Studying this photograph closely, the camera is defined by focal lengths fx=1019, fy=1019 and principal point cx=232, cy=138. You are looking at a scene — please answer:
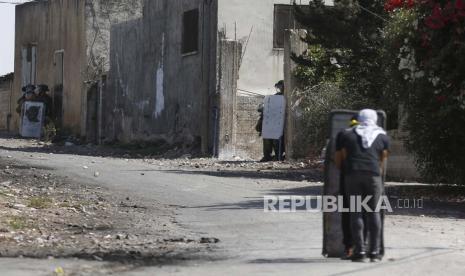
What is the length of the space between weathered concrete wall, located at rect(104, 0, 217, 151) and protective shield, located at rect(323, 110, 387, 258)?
62.6 feet

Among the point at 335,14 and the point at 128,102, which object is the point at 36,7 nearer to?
the point at 128,102

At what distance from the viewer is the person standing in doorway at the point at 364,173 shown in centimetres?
1020

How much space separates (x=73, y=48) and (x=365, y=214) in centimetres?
3302

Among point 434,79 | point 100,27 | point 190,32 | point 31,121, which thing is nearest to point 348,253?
point 434,79

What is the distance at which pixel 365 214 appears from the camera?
33.6 feet

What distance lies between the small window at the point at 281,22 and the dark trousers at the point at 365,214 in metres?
21.2

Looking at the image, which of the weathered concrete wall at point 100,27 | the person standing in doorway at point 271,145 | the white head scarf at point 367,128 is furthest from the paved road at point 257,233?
the weathered concrete wall at point 100,27

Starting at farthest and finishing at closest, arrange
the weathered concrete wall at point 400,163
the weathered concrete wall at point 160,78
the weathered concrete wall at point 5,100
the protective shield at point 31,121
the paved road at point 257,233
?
the weathered concrete wall at point 5,100, the protective shield at point 31,121, the weathered concrete wall at point 160,78, the weathered concrete wall at point 400,163, the paved road at point 257,233

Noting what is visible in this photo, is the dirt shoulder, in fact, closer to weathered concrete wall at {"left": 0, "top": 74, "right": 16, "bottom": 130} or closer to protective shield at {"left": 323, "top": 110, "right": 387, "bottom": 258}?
protective shield at {"left": 323, "top": 110, "right": 387, "bottom": 258}

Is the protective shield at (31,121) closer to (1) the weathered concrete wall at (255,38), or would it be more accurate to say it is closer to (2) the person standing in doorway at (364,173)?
(1) the weathered concrete wall at (255,38)

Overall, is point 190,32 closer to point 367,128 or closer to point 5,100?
point 367,128

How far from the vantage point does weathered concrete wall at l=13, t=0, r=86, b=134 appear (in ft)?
135

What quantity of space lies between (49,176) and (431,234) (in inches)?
402

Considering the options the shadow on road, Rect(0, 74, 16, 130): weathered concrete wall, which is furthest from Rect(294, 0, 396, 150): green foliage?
Rect(0, 74, 16, 130): weathered concrete wall
